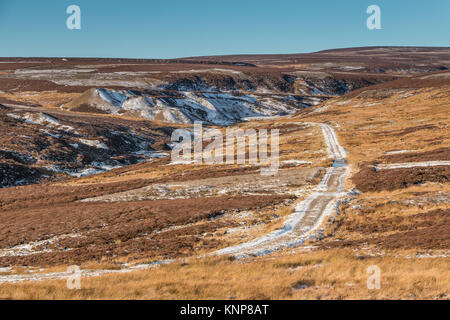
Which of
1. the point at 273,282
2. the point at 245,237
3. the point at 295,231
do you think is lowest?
the point at 245,237

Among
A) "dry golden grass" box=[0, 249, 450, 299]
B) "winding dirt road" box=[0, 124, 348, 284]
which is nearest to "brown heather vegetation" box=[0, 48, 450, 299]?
"dry golden grass" box=[0, 249, 450, 299]

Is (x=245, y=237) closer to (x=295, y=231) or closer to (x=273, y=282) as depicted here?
(x=295, y=231)

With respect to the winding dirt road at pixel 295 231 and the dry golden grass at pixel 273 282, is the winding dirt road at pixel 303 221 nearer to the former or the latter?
the winding dirt road at pixel 295 231

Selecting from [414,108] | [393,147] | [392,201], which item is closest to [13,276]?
[392,201]

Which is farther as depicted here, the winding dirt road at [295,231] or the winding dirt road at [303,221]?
the winding dirt road at [303,221]

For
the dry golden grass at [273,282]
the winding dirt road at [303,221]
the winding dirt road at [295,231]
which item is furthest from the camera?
the winding dirt road at [303,221]

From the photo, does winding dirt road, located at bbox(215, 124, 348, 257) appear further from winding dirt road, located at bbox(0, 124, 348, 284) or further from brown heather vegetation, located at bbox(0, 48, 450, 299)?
brown heather vegetation, located at bbox(0, 48, 450, 299)

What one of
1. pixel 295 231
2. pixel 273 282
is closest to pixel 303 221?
pixel 295 231

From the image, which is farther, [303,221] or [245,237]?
[303,221]

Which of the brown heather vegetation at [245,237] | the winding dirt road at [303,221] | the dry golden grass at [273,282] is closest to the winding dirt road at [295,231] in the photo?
the winding dirt road at [303,221]
